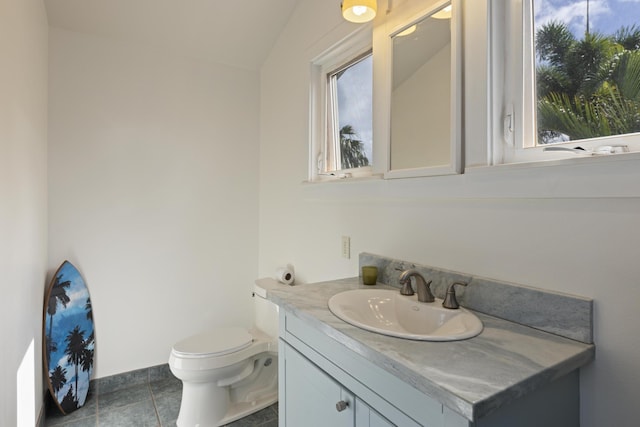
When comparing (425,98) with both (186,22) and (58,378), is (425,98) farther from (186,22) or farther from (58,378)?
(58,378)

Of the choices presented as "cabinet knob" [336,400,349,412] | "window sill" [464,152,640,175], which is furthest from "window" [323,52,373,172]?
"cabinet knob" [336,400,349,412]

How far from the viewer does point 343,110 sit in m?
1.94

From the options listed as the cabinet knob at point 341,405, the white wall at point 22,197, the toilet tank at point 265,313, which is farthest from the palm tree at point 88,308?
the cabinet knob at point 341,405

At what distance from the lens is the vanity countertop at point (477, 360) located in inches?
25.9

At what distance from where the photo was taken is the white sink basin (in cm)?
101

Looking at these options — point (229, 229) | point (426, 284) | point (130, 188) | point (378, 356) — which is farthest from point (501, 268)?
point (130, 188)

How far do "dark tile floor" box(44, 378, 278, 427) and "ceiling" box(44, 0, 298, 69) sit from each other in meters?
2.32

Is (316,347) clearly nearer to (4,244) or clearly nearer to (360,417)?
(360,417)

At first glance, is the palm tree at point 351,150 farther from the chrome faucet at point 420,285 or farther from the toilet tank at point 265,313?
the toilet tank at point 265,313

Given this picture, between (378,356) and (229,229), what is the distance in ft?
6.62

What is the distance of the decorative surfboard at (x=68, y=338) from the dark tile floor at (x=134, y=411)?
8 centimetres

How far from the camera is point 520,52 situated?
3.48ft

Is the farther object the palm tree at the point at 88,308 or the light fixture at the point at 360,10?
the palm tree at the point at 88,308

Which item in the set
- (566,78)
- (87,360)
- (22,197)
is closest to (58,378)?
(87,360)
